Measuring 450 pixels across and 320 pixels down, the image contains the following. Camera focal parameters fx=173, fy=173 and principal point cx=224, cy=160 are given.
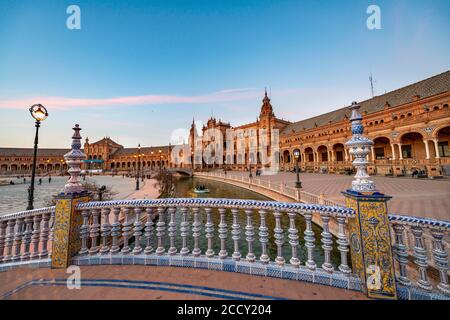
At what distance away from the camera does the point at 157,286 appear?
7.14 ft

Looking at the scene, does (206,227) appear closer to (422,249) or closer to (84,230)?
(84,230)

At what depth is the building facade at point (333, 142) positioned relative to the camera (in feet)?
59.3

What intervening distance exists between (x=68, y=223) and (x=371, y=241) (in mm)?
4076

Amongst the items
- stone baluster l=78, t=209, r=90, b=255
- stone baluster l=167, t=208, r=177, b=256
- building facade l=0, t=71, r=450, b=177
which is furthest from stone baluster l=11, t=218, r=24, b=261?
building facade l=0, t=71, r=450, b=177

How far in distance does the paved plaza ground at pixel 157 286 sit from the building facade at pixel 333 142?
A: 826 inches

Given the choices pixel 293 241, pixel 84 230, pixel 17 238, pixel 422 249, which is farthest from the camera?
pixel 17 238

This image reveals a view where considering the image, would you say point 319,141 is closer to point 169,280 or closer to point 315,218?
point 315,218

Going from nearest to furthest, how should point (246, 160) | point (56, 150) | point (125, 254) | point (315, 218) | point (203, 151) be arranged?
→ 1. point (125, 254)
2. point (315, 218)
3. point (246, 160)
4. point (203, 151)
5. point (56, 150)

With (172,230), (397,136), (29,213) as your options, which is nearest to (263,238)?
(172,230)

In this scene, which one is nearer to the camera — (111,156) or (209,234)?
(209,234)

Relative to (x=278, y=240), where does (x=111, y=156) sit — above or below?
above
